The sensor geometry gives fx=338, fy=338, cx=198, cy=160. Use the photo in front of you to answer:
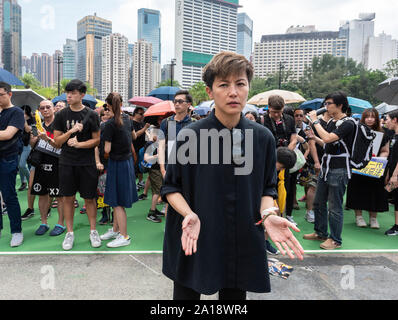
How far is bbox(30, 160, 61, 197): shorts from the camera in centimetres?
508

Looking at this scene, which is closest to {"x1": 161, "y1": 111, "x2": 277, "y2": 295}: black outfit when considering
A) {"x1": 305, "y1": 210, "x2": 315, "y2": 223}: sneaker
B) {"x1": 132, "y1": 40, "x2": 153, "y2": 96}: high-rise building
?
{"x1": 305, "y1": 210, "x2": 315, "y2": 223}: sneaker

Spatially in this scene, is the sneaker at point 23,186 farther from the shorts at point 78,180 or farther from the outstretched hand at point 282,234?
the outstretched hand at point 282,234

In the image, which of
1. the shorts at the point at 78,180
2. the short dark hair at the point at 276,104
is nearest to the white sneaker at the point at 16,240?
the shorts at the point at 78,180

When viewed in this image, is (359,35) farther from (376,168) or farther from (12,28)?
(376,168)

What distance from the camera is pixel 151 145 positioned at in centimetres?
551

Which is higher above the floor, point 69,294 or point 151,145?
point 151,145

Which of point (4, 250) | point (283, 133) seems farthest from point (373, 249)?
point (4, 250)

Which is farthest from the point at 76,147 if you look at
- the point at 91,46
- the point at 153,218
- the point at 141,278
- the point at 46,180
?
the point at 91,46

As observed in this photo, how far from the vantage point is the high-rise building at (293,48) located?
160250 millimetres

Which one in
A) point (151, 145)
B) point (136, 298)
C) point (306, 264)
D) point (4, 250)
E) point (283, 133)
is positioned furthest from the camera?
point (151, 145)

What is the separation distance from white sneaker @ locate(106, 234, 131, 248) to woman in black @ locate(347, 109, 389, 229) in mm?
3852

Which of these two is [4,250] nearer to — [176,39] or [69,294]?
[69,294]

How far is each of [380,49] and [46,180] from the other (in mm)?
191547

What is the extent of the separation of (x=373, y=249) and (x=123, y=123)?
3.80m
